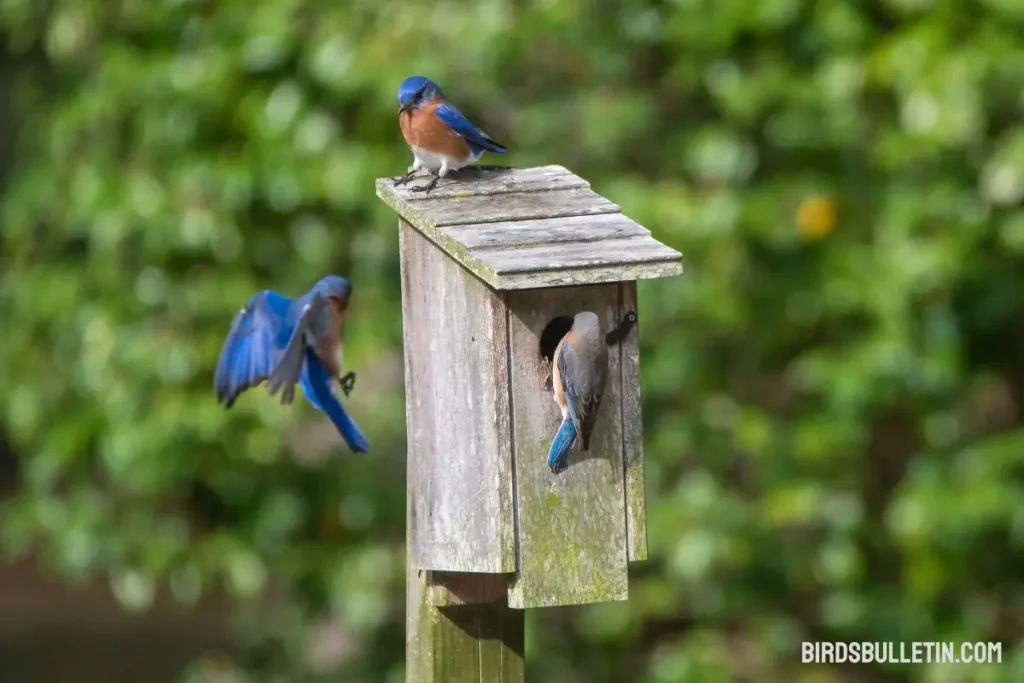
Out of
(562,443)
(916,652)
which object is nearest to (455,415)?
(562,443)

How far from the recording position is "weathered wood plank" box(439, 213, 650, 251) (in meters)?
2.73

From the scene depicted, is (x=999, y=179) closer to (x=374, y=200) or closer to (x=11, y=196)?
(x=374, y=200)

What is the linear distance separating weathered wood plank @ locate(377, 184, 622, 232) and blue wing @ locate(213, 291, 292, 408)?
0.46 metres

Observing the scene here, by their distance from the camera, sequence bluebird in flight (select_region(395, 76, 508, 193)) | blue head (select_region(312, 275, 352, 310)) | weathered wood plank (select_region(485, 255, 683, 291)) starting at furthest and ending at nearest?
blue head (select_region(312, 275, 352, 310)) < bluebird in flight (select_region(395, 76, 508, 193)) < weathered wood plank (select_region(485, 255, 683, 291))

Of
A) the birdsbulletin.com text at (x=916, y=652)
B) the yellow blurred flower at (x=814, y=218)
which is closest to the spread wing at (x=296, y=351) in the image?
the yellow blurred flower at (x=814, y=218)

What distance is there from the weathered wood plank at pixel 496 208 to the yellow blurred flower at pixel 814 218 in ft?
6.52

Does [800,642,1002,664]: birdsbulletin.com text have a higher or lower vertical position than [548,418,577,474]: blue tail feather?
lower

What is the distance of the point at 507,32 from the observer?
474cm

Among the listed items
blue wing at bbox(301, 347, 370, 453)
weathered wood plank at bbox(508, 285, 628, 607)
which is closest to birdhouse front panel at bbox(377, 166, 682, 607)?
weathered wood plank at bbox(508, 285, 628, 607)

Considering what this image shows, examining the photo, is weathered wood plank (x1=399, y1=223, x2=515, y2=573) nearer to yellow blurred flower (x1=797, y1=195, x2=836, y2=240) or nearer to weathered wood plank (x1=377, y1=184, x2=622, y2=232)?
weathered wood plank (x1=377, y1=184, x2=622, y2=232)

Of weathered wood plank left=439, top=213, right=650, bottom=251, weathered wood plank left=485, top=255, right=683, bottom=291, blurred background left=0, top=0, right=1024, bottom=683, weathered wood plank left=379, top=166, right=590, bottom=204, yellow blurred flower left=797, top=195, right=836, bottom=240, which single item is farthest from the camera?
yellow blurred flower left=797, top=195, right=836, bottom=240

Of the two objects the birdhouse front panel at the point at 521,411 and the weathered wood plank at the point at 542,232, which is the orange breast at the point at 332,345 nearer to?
the birdhouse front panel at the point at 521,411

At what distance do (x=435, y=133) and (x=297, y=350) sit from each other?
56 centimetres

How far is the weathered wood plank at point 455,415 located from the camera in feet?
9.11
